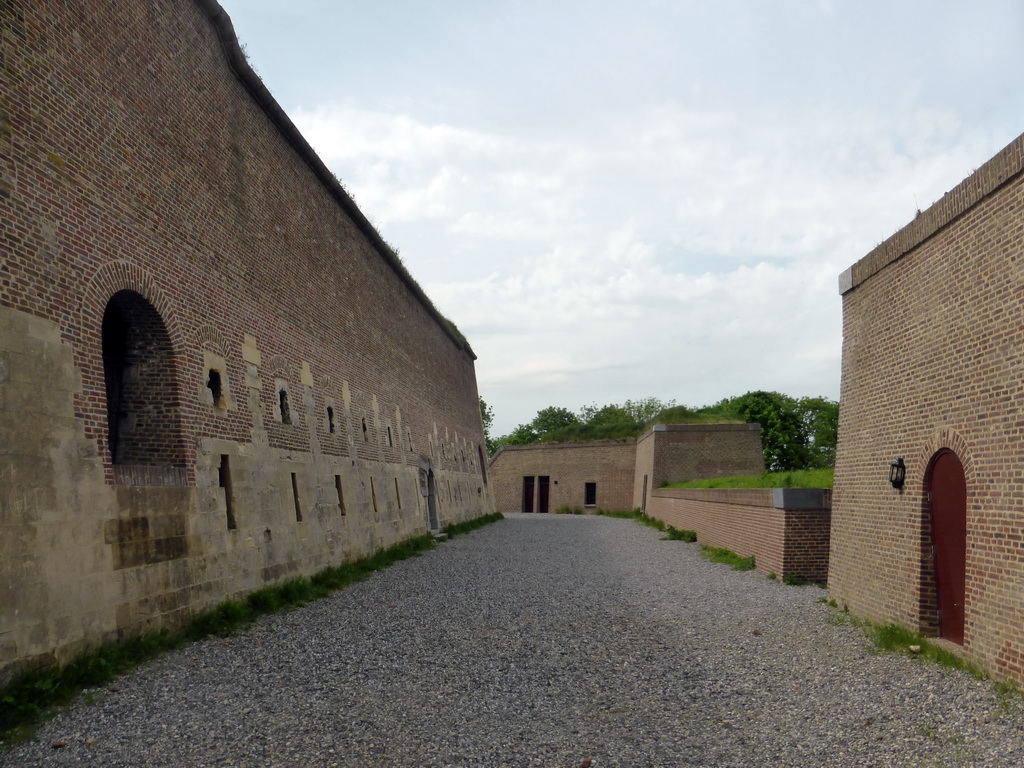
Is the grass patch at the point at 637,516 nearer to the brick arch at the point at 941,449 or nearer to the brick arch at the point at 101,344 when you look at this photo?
the brick arch at the point at 941,449

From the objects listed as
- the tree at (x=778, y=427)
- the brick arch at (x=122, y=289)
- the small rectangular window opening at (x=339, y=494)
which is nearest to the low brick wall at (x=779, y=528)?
the small rectangular window opening at (x=339, y=494)

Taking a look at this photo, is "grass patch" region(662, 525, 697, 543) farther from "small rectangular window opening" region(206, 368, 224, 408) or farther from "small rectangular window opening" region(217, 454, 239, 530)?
"small rectangular window opening" region(206, 368, 224, 408)

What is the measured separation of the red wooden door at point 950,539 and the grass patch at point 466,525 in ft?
50.1

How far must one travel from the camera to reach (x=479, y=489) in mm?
32469

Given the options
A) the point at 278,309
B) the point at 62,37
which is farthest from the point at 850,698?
the point at 278,309

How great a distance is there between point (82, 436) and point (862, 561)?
859 cm

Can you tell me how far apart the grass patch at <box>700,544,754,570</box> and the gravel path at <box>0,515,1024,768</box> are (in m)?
4.18

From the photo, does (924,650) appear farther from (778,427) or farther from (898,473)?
(778,427)

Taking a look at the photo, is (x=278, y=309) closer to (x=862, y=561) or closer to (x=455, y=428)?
(x=862, y=561)

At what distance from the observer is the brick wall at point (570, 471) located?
139 ft

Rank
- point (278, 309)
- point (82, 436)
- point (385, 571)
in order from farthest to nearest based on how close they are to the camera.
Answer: point (385, 571), point (278, 309), point (82, 436)

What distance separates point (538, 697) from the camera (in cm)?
617

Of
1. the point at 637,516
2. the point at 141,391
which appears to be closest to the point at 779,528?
the point at 141,391

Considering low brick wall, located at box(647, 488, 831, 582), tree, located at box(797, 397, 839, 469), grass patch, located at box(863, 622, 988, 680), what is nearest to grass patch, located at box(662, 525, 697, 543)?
low brick wall, located at box(647, 488, 831, 582)
